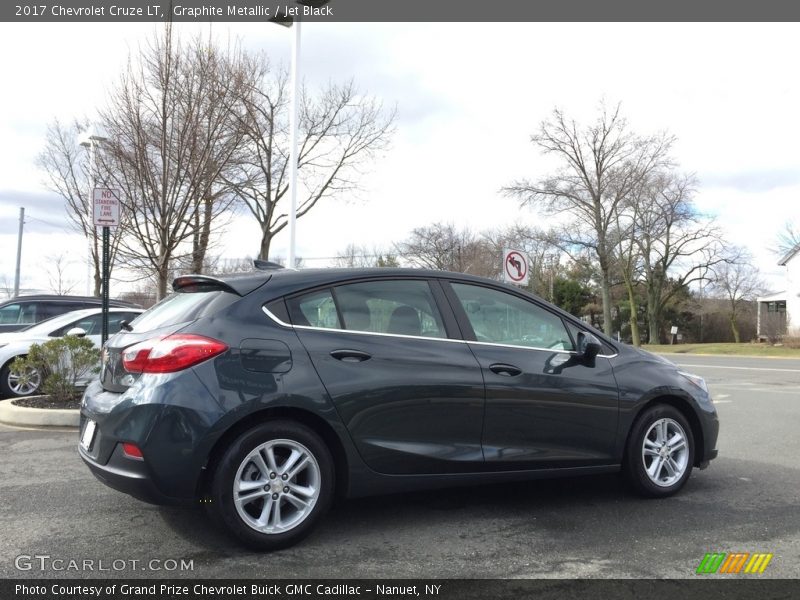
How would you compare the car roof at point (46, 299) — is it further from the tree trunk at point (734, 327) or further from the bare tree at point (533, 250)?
the tree trunk at point (734, 327)

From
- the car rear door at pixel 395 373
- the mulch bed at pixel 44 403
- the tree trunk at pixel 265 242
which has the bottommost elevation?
the mulch bed at pixel 44 403

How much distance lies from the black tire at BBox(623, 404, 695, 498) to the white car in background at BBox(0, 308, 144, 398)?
722 centimetres

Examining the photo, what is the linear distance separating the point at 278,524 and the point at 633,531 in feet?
7.17

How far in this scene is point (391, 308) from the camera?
4312mm

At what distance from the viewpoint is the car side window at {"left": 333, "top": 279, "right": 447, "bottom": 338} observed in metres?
4.18

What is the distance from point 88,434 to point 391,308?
1989 millimetres

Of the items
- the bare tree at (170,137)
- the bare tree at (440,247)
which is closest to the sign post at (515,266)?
the bare tree at (170,137)

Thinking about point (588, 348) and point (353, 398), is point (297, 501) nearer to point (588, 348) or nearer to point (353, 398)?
point (353, 398)

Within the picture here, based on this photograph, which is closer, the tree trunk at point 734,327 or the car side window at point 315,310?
the car side window at point 315,310

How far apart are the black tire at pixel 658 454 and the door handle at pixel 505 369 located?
114 cm

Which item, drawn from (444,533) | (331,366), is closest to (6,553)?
(331,366)

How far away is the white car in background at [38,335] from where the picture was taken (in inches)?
385

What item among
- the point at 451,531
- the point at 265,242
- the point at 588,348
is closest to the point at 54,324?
the point at 451,531

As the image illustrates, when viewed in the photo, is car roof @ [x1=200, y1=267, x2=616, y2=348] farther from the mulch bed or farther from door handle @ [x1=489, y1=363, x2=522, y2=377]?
the mulch bed
